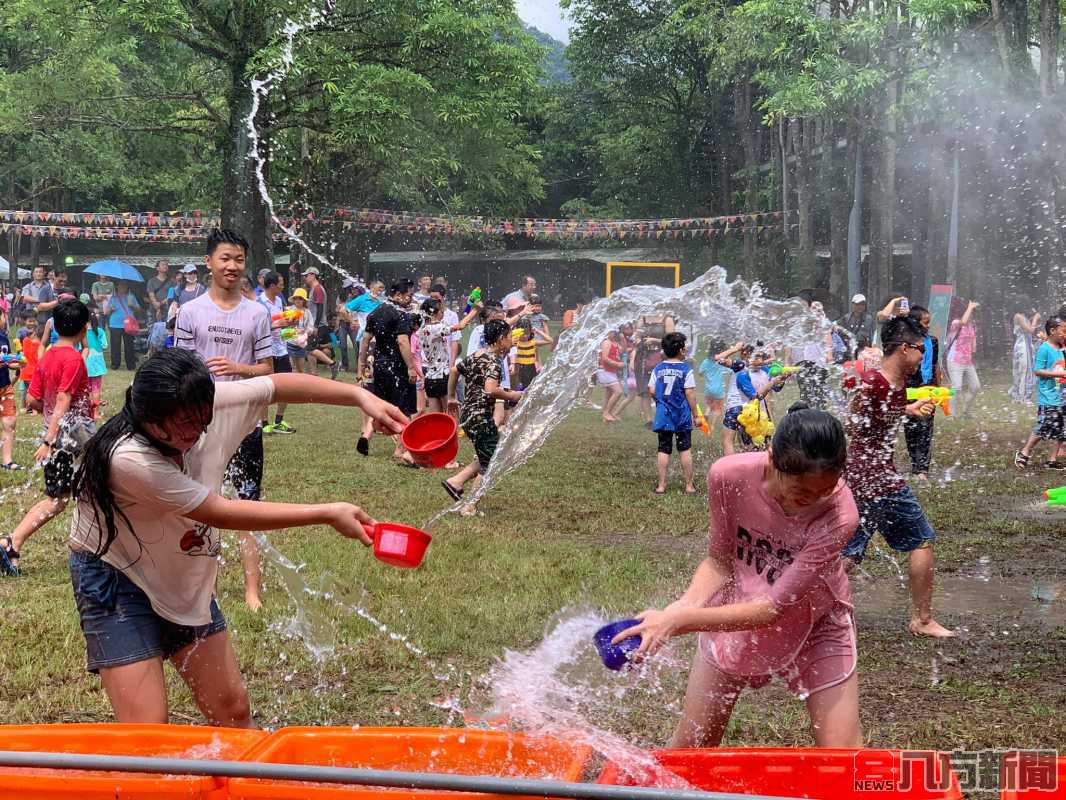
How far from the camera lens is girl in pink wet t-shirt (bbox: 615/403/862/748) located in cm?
304

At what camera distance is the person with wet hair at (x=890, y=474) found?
18.2 feet

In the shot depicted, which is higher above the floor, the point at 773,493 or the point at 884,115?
the point at 884,115

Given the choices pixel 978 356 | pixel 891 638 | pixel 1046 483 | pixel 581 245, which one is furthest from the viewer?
pixel 581 245

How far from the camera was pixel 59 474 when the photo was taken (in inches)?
246

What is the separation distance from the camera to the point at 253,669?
4.98m

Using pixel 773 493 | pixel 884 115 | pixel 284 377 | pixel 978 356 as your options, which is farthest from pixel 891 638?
pixel 884 115

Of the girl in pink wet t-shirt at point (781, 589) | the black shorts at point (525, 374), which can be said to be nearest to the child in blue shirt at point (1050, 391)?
the black shorts at point (525, 374)

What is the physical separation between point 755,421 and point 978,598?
391cm

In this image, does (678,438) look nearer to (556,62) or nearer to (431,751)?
(431,751)

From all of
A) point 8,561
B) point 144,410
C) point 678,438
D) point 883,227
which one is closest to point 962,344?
point 678,438

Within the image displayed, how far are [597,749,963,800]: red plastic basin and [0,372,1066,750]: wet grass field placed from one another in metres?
1.44

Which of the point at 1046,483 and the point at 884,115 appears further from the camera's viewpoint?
the point at 884,115

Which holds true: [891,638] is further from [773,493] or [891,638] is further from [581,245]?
[581,245]

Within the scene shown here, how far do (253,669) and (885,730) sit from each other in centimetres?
277
